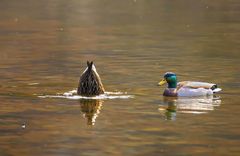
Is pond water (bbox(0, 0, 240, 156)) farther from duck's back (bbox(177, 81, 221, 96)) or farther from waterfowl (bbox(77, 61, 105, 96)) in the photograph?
waterfowl (bbox(77, 61, 105, 96))

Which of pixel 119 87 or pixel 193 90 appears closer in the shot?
pixel 193 90

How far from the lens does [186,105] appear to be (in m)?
19.8

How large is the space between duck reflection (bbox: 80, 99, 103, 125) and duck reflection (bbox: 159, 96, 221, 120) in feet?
4.68

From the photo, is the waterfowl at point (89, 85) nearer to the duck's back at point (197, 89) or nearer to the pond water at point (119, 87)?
the pond water at point (119, 87)

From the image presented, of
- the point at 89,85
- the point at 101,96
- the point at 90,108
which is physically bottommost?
the point at 90,108

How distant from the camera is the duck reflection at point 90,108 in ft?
59.4

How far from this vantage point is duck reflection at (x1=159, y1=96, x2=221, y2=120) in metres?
18.8

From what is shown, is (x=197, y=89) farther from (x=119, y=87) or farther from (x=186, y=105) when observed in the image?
(x=119, y=87)

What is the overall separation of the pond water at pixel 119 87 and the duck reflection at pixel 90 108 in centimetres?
2

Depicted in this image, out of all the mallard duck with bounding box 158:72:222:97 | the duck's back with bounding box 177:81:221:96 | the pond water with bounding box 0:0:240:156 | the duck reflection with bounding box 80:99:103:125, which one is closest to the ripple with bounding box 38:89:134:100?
the pond water with bounding box 0:0:240:156

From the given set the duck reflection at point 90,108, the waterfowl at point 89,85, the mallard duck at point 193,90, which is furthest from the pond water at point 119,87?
the waterfowl at point 89,85

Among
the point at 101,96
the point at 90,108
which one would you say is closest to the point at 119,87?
the point at 101,96

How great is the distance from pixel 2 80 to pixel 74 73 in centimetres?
279

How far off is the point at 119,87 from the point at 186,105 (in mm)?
2983
